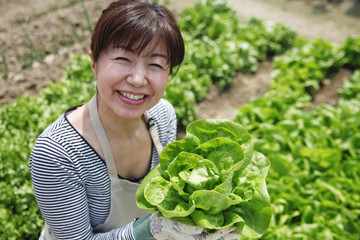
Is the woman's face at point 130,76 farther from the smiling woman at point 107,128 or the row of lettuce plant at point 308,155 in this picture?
the row of lettuce plant at point 308,155

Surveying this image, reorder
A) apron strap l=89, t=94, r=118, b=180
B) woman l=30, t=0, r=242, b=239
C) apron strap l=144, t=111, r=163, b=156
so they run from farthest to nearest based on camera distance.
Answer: apron strap l=144, t=111, r=163, b=156
apron strap l=89, t=94, r=118, b=180
woman l=30, t=0, r=242, b=239

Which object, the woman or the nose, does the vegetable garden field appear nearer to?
the woman

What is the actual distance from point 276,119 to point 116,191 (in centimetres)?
292

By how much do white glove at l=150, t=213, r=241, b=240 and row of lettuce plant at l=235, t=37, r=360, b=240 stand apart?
1.42 metres

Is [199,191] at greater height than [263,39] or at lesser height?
greater

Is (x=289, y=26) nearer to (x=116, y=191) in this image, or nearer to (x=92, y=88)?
(x=92, y=88)

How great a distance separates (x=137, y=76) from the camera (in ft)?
5.27

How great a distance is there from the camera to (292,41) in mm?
6219

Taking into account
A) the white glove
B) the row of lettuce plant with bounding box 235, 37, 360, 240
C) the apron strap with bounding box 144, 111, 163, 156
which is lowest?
the row of lettuce plant with bounding box 235, 37, 360, 240

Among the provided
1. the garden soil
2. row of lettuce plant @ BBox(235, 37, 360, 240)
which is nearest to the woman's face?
row of lettuce plant @ BBox(235, 37, 360, 240)

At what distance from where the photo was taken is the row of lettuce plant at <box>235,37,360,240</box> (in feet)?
9.68

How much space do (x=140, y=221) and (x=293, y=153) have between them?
93.2 inches

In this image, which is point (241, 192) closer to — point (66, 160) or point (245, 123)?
point (66, 160)

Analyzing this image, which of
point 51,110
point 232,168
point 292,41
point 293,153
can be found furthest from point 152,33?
point 292,41
